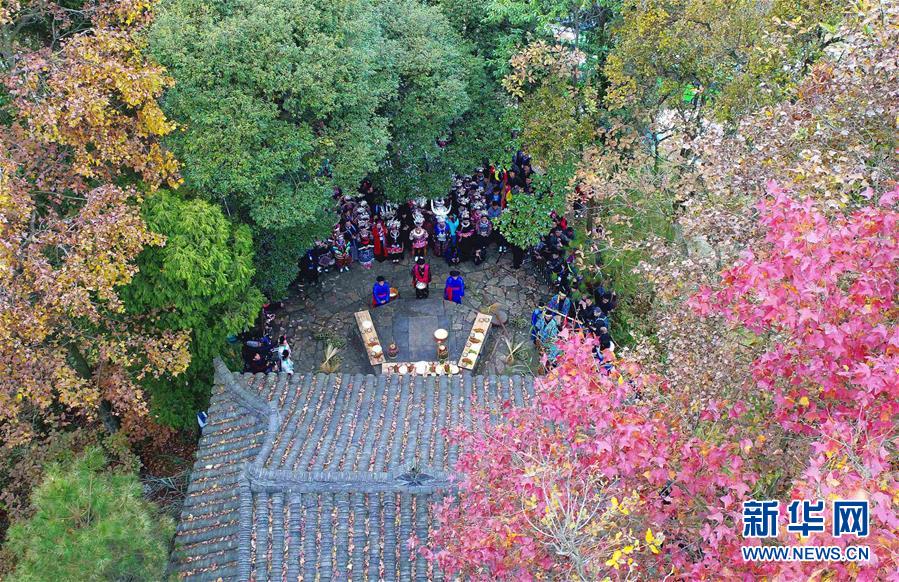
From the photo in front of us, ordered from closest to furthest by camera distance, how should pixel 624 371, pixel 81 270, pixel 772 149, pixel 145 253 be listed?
pixel 624 371
pixel 772 149
pixel 81 270
pixel 145 253

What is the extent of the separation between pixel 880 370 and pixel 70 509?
28.3 ft

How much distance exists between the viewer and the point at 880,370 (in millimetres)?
5090

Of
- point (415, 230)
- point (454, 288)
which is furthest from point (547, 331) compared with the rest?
point (415, 230)

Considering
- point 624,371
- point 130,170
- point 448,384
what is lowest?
point 448,384

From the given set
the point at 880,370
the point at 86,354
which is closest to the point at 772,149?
the point at 880,370

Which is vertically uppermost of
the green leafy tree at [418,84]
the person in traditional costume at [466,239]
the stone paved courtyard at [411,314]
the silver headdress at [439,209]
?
the green leafy tree at [418,84]

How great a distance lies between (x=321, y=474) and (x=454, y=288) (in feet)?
31.1

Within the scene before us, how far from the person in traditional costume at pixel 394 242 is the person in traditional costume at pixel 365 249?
0.56 metres

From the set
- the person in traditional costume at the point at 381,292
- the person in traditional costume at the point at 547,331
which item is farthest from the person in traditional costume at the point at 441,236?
the person in traditional costume at the point at 547,331

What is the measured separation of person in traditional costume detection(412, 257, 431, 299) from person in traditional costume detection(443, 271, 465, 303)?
1.89 feet

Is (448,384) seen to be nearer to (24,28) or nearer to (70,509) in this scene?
(70,509)

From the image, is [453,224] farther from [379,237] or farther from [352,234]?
[352,234]

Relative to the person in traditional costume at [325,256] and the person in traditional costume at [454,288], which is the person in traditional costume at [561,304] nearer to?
A: the person in traditional costume at [454,288]

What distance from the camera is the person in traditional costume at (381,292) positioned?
17547 mm
